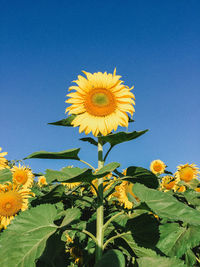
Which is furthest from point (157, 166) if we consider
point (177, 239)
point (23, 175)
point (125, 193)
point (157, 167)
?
point (177, 239)

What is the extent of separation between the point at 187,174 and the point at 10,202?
5231 millimetres

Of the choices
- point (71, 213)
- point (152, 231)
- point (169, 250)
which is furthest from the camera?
point (169, 250)

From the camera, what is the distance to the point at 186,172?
281 inches

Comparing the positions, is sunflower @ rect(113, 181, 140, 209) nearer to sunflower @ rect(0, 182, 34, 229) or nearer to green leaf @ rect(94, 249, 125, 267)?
sunflower @ rect(0, 182, 34, 229)

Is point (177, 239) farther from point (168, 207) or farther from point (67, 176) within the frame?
point (67, 176)

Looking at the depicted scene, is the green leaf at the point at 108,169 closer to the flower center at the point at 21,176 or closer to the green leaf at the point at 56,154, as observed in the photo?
the green leaf at the point at 56,154

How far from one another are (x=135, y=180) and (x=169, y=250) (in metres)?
1.05

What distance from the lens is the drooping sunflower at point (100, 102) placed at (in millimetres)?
2709

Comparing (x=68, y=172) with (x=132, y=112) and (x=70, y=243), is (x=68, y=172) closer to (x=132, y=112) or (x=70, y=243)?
(x=132, y=112)

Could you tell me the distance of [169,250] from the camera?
2.68 meters

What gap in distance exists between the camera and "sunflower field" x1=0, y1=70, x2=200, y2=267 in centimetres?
186

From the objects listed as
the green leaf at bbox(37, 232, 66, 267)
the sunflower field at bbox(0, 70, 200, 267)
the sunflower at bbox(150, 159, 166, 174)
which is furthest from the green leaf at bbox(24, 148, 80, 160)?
the sunflower at bbox(150, 159, 166, 174)

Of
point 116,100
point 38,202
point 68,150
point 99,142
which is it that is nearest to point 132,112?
point 116,100

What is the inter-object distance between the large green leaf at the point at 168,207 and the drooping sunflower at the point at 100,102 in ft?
3.15
